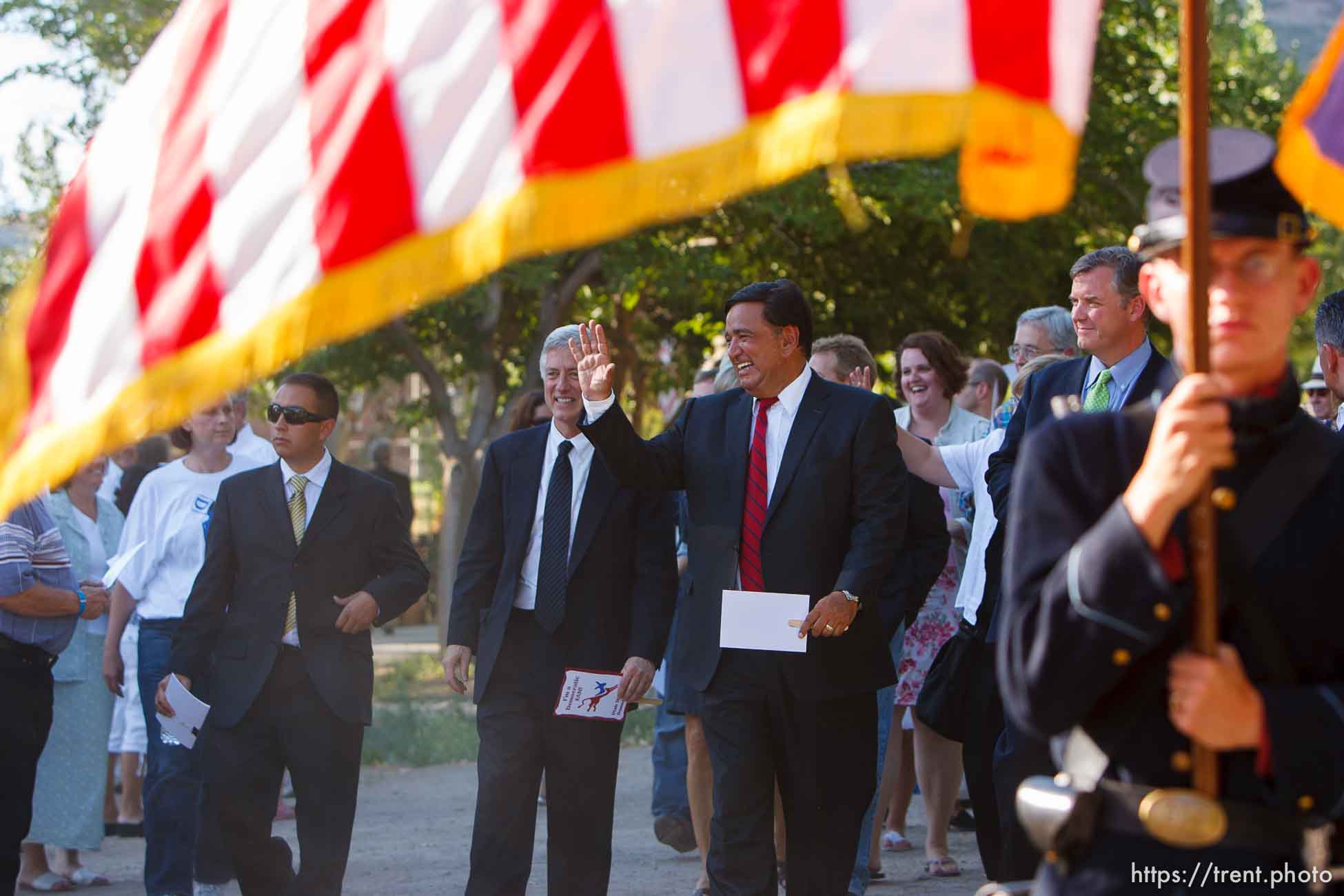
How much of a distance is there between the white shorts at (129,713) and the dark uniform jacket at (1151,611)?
859 cm

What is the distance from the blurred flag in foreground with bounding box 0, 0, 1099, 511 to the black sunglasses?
14.3ft

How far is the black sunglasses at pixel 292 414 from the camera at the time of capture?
7.55 m

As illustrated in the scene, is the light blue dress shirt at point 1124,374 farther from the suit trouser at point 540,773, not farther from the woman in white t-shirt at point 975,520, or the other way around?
the suit trouser at point 540,773

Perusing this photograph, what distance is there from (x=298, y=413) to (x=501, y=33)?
4.72 m

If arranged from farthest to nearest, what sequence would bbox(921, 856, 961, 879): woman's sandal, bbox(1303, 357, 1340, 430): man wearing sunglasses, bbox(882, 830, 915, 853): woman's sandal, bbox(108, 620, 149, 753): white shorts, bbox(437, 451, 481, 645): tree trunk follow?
bbox(437, 451, 481, 645): tree trunk < bbox(108, 620, 149, 753): white shorts < bbox(882, 830, 915, 853): woman's sandal < bbox(921, 856, 961, 879): woman's sandal < bbox(1303, 357, 1340, 430): man wearing sunglasses

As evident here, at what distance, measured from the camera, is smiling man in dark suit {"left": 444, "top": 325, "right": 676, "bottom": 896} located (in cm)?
697

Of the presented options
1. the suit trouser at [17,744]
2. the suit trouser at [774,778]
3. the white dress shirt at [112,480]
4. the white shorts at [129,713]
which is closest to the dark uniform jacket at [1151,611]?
the suit trouser at [774,778]

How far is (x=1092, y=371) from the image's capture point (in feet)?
20.3

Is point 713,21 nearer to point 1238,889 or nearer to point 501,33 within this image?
point 501,33

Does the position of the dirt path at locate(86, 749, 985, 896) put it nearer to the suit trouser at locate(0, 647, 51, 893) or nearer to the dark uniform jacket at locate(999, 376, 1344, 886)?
the suit trouser at locate(0, 647, 51, 893)

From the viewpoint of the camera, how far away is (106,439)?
303 centimetres

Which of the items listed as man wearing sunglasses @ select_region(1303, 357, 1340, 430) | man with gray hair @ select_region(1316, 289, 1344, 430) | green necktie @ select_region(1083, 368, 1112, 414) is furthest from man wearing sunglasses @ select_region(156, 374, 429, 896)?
man wearing sunglasses @ select_region(1303, 357, 1340, 430)

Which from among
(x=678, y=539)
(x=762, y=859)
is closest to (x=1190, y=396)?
(x=762, y=859)

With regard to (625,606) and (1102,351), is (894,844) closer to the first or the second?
(625,606)
